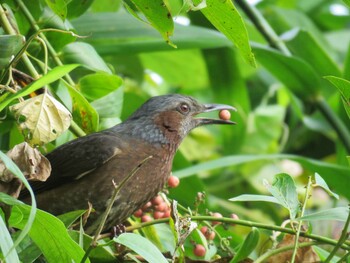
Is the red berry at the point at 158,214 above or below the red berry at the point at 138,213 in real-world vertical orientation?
above

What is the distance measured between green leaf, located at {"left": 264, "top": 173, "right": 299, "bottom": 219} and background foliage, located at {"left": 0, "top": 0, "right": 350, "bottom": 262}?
0.10m

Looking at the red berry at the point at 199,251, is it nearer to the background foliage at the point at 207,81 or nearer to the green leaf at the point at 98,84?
the background foliage at the point at 207,81

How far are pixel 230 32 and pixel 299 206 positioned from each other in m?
0.47

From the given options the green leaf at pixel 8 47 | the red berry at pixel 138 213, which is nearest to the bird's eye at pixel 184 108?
the red berry at pixel 138 213

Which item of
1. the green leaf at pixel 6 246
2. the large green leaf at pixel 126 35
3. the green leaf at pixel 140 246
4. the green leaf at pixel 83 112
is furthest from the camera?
the large green leaf at pixel 126 35

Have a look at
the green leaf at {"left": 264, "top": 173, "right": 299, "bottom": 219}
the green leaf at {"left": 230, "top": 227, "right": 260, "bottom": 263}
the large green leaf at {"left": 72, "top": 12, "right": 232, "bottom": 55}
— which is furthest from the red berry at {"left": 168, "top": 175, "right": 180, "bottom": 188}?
the green leaf at {"left": 264, "top": 173, "right": 299, "bottom": 219}

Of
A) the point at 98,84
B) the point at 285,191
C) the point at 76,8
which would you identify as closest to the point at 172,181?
the point at 98,84

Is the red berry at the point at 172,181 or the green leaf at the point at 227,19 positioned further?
the red berry at the point at 172,181

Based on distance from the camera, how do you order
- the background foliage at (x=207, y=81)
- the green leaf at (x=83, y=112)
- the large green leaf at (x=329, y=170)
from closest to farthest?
1. the background foliage at (x=207, y=81)
2. the green leaf at (x=83, y=112)
3. the large green leaf at (x=329, y=170)

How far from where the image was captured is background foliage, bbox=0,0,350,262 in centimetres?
247

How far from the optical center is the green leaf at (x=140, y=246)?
213 centimetres

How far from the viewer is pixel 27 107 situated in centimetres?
242

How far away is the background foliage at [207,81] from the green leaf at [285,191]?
100 millimetres

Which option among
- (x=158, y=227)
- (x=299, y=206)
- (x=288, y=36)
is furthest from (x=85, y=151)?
(x=288, y=36)
